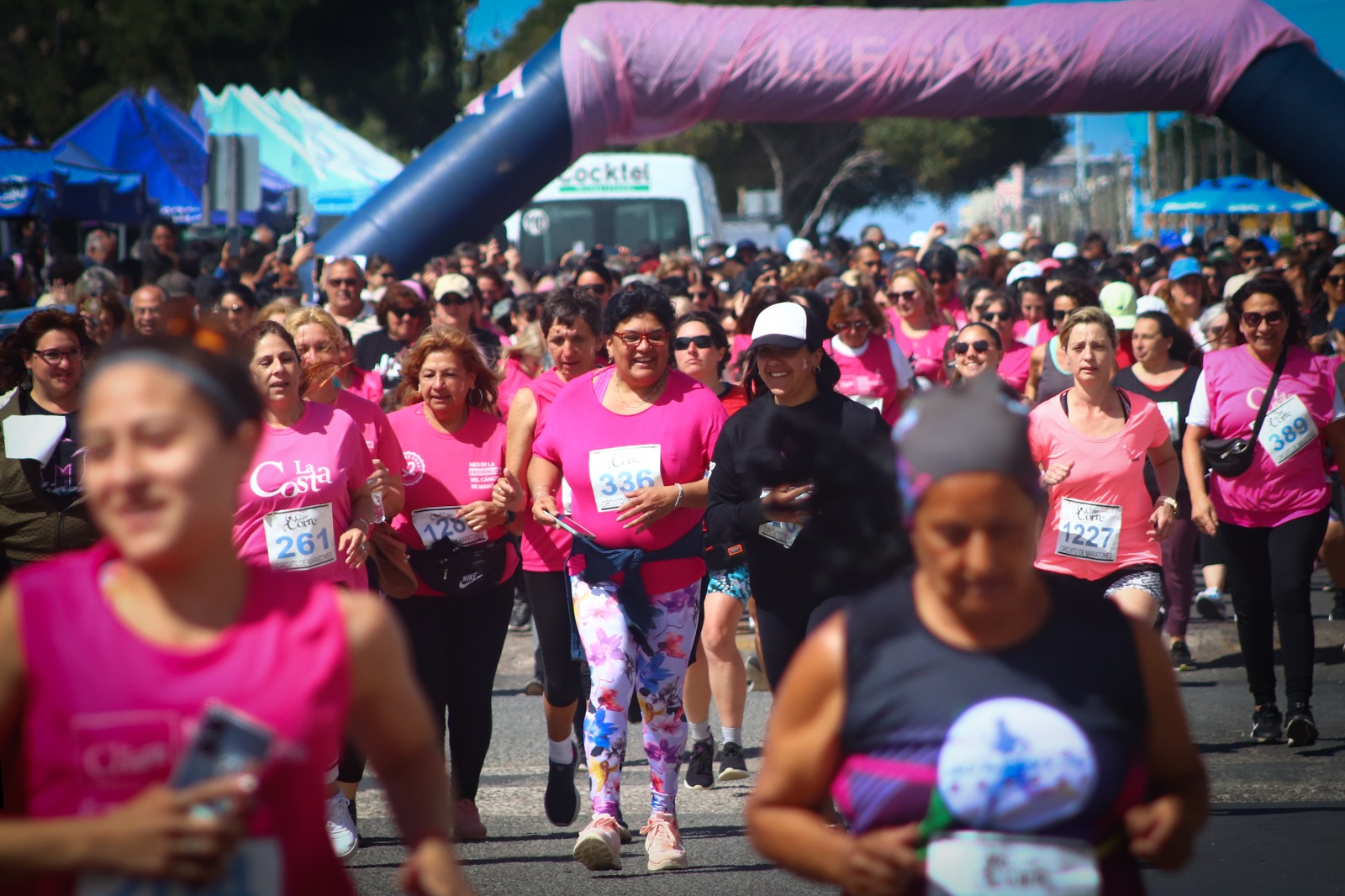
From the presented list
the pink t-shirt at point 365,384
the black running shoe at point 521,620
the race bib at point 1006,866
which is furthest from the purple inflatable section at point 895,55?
the race bib at point 1006,866

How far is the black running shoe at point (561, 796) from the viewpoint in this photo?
248 inches

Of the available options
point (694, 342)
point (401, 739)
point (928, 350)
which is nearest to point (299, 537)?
point (694, 342)

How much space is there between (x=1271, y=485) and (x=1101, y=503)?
4.54ft

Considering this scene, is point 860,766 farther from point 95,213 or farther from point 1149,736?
point 95,213

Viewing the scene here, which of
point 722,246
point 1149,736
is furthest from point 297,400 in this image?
point 722,246

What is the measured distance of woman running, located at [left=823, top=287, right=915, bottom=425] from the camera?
896cm

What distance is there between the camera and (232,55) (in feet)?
141

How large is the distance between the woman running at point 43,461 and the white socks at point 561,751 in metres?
1.96

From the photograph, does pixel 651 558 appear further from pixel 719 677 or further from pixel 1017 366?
pixel 1017 366

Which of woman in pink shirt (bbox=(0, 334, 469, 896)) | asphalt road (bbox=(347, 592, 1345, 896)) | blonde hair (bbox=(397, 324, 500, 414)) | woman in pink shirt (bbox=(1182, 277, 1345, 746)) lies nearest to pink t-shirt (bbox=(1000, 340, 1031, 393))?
asphalt road (bbox=(347, 592, 1345, 896))

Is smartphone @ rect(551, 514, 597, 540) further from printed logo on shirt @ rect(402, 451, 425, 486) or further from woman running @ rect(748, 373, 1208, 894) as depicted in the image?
woman running @ rect(748, 373, 1208, 894)

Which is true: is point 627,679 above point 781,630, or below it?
below

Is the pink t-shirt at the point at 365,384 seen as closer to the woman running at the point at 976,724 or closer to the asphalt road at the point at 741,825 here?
the asphalt road at the point at 741,825

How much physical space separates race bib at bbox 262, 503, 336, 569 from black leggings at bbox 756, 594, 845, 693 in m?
1.61
